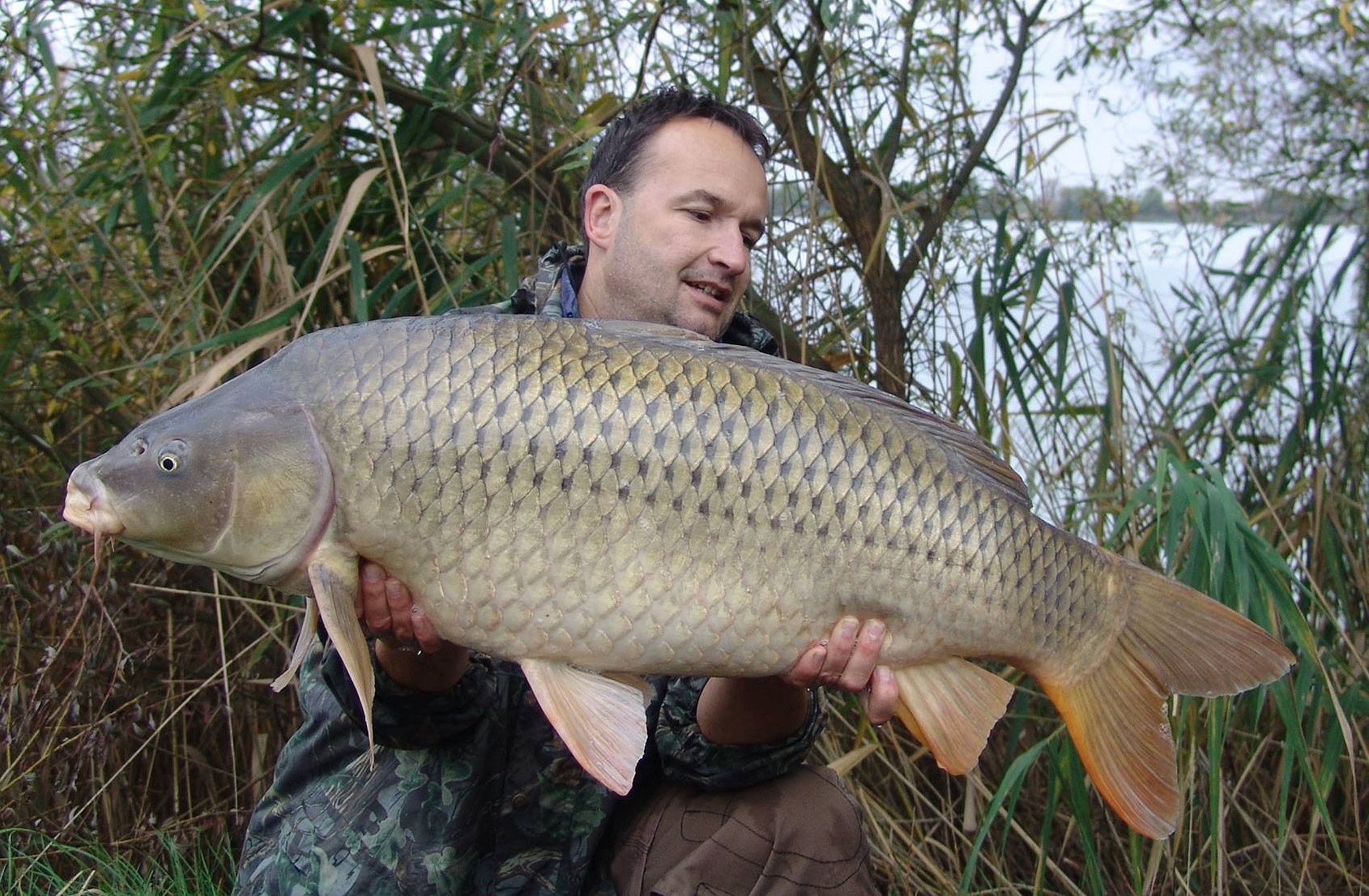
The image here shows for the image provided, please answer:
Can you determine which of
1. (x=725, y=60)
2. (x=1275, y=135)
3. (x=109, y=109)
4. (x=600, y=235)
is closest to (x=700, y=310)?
(x=600, y=235)

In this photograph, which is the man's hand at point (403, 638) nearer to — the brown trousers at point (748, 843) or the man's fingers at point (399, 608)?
the man's fingers at point (399, 608)

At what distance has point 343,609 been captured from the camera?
120 cm

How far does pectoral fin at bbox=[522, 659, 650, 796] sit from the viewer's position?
4.00 feet

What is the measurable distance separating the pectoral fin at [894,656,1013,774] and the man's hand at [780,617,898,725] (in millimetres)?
36

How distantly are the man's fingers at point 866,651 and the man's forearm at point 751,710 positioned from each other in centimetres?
21

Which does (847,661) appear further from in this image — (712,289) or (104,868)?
(104,868)

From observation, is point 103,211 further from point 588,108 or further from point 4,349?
point 588,108

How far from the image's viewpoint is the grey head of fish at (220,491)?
118cm

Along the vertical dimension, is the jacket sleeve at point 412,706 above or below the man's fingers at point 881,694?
below

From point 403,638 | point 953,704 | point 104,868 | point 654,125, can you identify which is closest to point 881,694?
point 953,704

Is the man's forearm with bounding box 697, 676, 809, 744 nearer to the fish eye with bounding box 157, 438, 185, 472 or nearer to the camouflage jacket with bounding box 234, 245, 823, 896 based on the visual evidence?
the camouflage jacket with bounding box 234, 245, 823, 896

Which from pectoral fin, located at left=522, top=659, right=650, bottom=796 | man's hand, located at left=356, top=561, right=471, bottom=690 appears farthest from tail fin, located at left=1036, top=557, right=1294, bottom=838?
man's hand, located at left=356, top=561, right=471, bottom=690

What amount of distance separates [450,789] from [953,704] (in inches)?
23.8

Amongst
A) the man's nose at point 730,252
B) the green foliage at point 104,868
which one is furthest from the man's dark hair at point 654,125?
the green foliage at point 104,868
